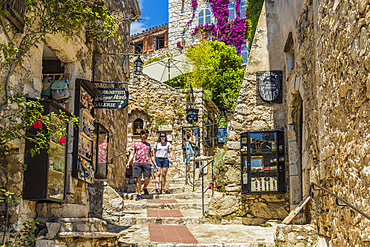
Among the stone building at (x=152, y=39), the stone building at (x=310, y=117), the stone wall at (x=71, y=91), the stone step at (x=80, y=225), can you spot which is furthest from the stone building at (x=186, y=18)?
the stone step at (x=80, y=225)

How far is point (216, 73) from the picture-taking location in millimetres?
18828

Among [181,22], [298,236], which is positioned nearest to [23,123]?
[298,236]

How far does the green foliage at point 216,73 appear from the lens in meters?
17.9

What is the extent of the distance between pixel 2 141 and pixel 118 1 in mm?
6766

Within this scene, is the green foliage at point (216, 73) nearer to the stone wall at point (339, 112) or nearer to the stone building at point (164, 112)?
the stone building at point (164, 112)

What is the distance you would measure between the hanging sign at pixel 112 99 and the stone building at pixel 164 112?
8.36m

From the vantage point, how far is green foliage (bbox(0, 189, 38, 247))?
Answer: 11.8 ft

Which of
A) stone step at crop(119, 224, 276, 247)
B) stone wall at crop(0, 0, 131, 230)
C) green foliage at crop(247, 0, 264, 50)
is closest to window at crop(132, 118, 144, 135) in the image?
green foliage at crop(247, 0, 264, 50)

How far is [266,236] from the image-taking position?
605cm

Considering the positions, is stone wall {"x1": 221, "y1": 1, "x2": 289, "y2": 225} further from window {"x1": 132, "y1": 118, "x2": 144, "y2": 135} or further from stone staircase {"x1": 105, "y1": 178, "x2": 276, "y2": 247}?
window {"x1": 132, "y1": 118, "x2": 144, "y2": 135}

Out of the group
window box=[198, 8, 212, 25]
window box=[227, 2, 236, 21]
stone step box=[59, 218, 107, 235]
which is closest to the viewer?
stone step box=[59, 218, 107, 235]

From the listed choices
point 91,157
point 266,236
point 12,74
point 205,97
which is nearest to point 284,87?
point 266,236

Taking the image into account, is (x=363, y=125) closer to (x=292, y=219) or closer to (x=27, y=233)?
(x=292, y=219)

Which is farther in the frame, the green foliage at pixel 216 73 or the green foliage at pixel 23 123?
the green foliage at pixel 216 73
